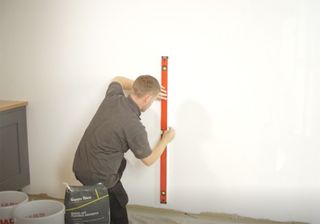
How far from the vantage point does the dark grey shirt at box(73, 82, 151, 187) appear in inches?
76.2

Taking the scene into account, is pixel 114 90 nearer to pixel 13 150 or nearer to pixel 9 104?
pixel 9 104

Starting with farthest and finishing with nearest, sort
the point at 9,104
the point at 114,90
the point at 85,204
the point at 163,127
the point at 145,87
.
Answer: the point at 9,104 < the point at 163,127 < the point at 114,90 < the point at 145,87 < the point at 85,204

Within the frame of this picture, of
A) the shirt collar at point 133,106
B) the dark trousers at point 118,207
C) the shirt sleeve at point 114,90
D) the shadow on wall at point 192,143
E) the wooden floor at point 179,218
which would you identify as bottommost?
the wooden floor at point 179,218

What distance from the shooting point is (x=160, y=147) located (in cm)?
219

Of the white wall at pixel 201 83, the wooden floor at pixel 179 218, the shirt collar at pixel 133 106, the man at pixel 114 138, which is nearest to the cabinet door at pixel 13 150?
the white wall at pixel 201 83

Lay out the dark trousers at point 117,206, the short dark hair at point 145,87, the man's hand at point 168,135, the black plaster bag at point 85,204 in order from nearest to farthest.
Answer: the black plaster bag at point 85,204, the short dark hair at point 145,87, the dark trousers at point 117,206, the man's hand at point 168,135

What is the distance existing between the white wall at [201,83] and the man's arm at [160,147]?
0.08 m

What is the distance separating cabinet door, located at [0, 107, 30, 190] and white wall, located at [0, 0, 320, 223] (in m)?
0.16

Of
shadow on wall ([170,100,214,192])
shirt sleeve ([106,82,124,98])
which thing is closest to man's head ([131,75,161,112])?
shirt sleeve ([106,82,124,98])

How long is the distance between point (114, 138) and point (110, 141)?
0.09 feet

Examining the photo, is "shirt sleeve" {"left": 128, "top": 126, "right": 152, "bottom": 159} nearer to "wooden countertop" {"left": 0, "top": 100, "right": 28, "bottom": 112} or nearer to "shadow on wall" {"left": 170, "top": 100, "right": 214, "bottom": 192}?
"shadow on wall" {"left": 170, "top": 100, "right": 214, "bottom": 192}

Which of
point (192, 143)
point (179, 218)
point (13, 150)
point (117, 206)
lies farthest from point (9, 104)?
point (179, 218)

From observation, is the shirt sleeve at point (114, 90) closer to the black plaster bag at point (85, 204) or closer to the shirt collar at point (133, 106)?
the shirt collar at point (133, 106)

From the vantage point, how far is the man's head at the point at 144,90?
6.50ft
